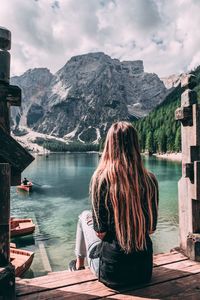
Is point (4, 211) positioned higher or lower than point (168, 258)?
higher

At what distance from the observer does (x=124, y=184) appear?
13.4ft

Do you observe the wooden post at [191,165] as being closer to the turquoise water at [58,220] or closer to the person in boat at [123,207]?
the person in boat at [123,207]

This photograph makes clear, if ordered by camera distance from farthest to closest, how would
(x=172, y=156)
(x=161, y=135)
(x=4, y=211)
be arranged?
(x=161, y=135)
(x=172, y=156)
(x=4, y=211)

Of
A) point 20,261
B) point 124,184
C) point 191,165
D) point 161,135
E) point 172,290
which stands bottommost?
point 20,261

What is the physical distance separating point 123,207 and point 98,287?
1.30 meters

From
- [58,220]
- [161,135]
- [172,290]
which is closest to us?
[172,290]

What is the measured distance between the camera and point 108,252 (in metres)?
4.21

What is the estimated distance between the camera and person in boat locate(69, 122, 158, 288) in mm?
4098

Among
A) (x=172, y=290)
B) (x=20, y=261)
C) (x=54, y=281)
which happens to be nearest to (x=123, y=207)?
(x=172, y=290)

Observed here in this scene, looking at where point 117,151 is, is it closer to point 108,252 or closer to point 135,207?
point 135,207

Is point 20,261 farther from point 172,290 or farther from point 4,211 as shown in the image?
point 4,211

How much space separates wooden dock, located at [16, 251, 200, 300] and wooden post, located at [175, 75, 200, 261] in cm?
64

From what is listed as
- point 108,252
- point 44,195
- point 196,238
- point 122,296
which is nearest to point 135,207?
point 108,252

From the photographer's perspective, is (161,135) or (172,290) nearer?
(172,290)
